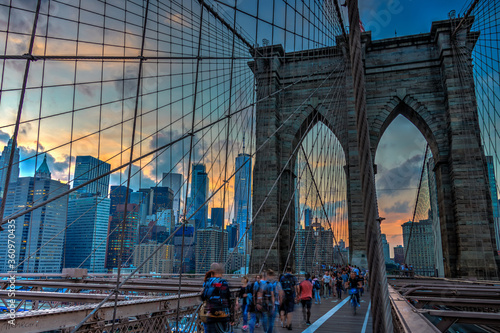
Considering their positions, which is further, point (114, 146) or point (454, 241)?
point (454, 241)

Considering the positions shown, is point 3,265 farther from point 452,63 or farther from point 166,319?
point 452,63

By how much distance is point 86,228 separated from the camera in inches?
385

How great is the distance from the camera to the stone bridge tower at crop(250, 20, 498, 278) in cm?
1736

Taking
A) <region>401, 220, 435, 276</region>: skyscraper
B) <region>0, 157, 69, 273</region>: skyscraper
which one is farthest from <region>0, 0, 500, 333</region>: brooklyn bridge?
<region>401, 220, 435, 276</region>: skyscraper

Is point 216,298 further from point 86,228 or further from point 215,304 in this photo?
point 86,228

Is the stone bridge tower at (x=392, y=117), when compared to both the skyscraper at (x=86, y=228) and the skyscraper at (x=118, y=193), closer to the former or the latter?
the skyscraper at (x=118, y=193)

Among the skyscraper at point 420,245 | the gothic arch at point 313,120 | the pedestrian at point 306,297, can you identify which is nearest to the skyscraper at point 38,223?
the pedestrian at point 306,297

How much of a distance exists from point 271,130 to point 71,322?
1740cm

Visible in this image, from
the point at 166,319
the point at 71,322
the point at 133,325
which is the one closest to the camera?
the point at 71,322

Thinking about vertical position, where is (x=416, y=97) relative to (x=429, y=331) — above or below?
above

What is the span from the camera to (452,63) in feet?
60.8

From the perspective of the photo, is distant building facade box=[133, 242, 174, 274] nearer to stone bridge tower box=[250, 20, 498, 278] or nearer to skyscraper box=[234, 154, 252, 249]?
skyscraper box=[234, 154, 252, 249]

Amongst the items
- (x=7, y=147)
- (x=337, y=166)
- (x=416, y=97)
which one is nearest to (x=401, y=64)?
(x=416, y=97)

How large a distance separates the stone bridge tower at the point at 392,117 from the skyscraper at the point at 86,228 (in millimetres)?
8534
